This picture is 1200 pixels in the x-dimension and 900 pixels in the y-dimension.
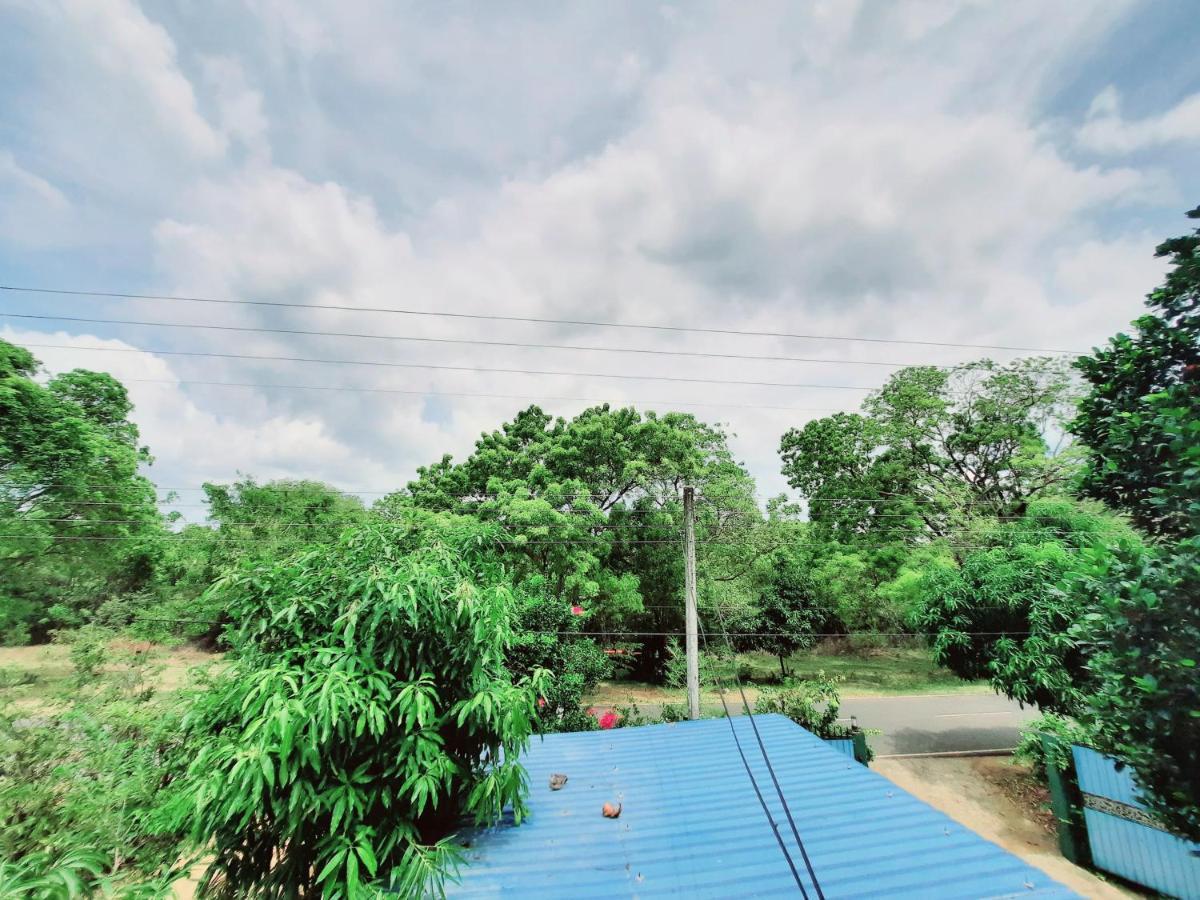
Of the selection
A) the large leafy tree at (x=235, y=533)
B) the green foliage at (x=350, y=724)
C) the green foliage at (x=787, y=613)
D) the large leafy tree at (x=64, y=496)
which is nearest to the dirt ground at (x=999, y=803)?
the green foliage at (x=787, y=613)

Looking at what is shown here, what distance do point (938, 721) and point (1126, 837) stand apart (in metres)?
8.07

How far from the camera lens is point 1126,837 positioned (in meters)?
5.80

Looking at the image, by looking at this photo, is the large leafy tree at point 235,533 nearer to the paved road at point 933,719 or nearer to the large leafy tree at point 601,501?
the large leafy tree at point 601,501

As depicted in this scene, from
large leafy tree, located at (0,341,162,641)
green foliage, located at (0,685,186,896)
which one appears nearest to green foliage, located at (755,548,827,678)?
green foliage, located at (0,685,186,896)

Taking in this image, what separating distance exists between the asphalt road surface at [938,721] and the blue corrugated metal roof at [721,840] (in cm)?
821

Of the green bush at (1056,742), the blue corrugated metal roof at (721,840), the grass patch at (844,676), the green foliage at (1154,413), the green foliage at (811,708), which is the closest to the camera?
the green foliage at (1154,413)

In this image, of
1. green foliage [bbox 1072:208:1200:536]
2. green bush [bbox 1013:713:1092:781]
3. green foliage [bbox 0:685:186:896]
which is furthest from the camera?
green bush [bbox 1013:713:1092:781]

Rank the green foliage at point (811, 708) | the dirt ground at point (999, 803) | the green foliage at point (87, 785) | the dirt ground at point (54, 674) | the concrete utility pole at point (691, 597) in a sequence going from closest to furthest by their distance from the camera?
the green foliage at point (87, 785)
the dirt ground at point (999, 803)
the dirt ground at point (54, 674)
the green foliage at point (811, 708)
the concrete utility pole at point (691, 597)

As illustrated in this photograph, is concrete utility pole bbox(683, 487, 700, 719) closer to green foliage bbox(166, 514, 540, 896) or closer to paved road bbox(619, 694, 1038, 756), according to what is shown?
paved road bbox(619, 694, 1038, 756)

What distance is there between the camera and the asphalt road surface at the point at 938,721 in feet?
36.0

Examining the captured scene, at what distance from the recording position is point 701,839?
12.1ft

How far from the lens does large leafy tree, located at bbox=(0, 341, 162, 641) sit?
1181 cm

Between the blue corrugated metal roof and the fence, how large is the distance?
367 cm

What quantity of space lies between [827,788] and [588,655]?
7.56 m
